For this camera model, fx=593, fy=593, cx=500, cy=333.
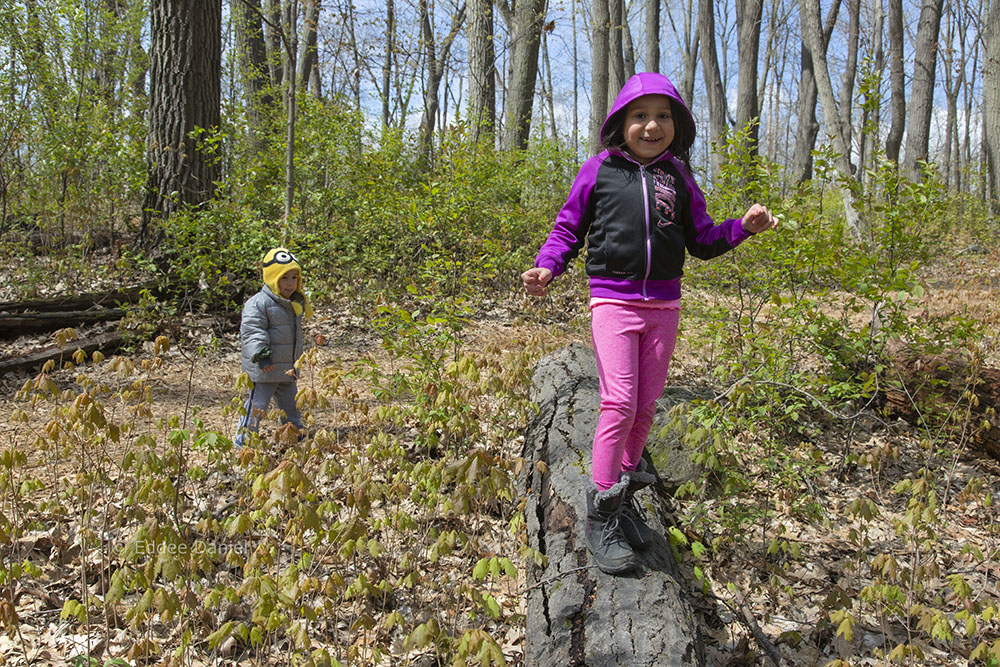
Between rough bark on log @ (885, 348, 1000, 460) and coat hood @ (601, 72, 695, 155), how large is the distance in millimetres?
2521

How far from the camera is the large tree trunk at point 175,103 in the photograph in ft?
21.6

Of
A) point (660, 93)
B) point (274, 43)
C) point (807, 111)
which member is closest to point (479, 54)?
point (274, 43)

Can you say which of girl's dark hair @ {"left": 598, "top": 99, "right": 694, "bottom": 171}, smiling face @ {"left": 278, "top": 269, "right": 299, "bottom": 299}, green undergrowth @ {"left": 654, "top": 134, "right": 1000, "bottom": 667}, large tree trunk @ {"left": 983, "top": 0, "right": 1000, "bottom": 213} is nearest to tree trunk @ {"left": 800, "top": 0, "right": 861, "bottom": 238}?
large tree trunk @ {"left": 983, "top": 0, "right": 1000, "bottom": 213}

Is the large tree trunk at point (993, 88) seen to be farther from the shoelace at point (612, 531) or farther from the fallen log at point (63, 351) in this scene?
the fallen log at point (63, 351)

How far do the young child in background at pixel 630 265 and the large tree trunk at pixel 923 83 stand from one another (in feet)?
42.9

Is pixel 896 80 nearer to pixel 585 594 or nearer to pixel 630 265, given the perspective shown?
pixel 630 265

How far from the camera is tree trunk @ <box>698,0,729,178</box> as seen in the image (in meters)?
13.5

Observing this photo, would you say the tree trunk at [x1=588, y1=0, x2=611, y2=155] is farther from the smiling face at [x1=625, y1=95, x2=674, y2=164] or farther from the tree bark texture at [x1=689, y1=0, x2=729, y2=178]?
the smiling face at [x1=625, y1=95, x2=674, y2=164]

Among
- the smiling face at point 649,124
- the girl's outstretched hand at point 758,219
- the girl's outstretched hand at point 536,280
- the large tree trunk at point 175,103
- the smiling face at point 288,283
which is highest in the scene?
the large tree trunk at point 175,103

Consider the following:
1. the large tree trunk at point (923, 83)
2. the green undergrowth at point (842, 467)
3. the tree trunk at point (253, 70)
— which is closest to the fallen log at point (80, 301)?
the tree trunk at point (253, 70)

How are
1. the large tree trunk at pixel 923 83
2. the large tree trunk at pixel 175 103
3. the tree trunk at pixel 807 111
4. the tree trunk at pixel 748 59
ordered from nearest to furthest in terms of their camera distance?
A: 1. the large tree trunk at pixel 175 103
2. the large tree trunk at pixel 923 83
3. the tree trunk at pixel 748 59
4. the tree trunk at pixel 807 111

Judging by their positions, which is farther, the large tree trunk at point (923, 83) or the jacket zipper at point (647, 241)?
the large tree trunk at point (923, 83)

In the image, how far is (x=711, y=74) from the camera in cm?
1406

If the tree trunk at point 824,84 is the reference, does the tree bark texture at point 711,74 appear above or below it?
above
